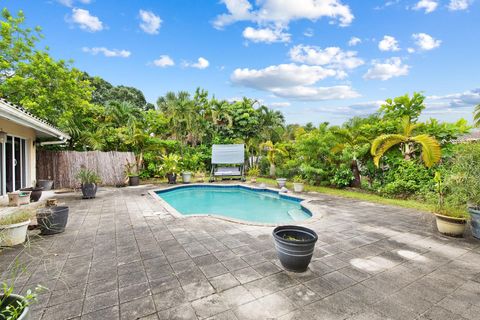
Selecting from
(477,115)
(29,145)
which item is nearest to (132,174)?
(29,145)

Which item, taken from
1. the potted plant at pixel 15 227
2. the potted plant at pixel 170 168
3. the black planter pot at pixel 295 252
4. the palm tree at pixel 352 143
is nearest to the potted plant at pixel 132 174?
the potted plant at pixel 170 168

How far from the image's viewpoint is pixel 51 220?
4086 millimetres

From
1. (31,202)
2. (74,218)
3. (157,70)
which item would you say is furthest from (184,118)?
(74,218)

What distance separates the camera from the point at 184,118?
49.9 feet

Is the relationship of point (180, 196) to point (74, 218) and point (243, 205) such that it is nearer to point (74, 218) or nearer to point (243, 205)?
point (243, 205)

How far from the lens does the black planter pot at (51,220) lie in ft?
13.3

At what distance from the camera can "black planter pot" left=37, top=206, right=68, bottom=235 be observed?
406cm

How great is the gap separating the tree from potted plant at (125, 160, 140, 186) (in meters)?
11.6

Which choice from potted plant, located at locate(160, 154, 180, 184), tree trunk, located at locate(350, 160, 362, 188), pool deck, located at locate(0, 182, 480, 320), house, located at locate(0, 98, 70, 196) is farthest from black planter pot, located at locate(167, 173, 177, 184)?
tree trunk, located at locate(350, 160, 362, 188)

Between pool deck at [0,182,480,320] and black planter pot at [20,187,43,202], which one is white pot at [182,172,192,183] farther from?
pool deck at [0,182,480,320]

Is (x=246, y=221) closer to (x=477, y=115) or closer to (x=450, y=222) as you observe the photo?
Answer: (x=450, y=222)

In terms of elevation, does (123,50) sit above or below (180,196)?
above

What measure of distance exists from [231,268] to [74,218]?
4.44 metres

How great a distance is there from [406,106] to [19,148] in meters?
14.2
